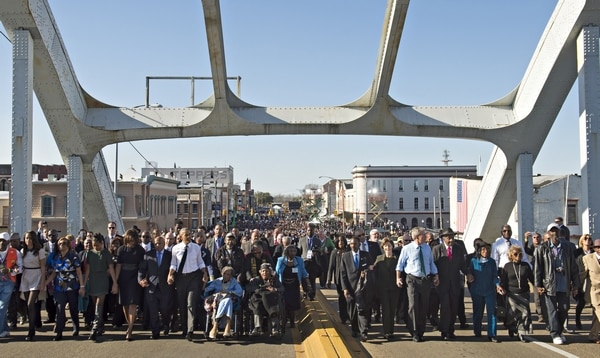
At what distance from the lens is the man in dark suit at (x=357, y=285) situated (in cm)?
829

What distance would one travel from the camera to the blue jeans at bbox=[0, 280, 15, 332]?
8156 millimetres

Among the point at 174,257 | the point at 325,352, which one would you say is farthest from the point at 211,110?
the point at 325,352

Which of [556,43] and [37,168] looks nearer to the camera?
[556,43]

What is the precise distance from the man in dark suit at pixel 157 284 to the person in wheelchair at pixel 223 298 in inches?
23.7

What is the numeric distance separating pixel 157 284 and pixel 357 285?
9.66 ft

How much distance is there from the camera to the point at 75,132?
14.6 metres

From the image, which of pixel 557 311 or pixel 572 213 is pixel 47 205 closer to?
pixel 572 213

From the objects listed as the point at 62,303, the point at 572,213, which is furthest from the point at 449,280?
the point at 572,213

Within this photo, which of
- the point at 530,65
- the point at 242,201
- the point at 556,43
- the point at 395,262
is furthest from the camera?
the point at 242,201

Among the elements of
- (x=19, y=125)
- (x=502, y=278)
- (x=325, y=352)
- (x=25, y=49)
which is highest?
(x=25, y=49)

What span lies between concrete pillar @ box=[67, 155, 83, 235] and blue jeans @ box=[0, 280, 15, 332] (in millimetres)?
5940

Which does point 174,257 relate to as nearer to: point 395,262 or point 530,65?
point 395,262

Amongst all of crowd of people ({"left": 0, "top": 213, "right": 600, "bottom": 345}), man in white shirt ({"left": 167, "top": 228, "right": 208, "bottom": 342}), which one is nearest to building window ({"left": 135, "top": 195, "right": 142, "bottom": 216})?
crowd of people ({"left": 0, "top": 213, "right": 600, "bottom": 345})

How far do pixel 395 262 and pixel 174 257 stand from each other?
10.9 feet
